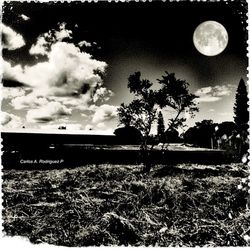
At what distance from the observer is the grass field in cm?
632

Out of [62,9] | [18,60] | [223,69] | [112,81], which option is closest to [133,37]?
[112,81]

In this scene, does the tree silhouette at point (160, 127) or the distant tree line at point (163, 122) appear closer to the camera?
the distant tree line at point (163, 122)

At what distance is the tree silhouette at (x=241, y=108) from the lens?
22.8ft

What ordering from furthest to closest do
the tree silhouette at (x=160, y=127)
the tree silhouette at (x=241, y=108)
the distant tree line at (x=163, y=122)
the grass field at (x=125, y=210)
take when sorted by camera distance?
the tree silhouette at (x=160, y=127), the distant tree line at (x=163, y=122), the tree silhouette at (x=241, y=108), the grass field at (x=125, y=210)

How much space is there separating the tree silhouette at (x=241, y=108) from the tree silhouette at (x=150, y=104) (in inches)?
55.3

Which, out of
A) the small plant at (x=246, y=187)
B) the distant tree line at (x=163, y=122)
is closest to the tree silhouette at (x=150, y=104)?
the distant tree line at (x=163, y=122)

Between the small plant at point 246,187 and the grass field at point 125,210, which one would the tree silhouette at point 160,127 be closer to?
Result: the grass field at point 125,210

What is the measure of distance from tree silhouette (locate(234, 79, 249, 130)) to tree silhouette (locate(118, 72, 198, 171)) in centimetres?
140

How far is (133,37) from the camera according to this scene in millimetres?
7867

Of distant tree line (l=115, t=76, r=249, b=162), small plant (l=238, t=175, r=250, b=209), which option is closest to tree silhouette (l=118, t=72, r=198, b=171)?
distant tree line (l=115, t=76, r=249, b=162)

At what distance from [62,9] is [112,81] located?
6.86ft

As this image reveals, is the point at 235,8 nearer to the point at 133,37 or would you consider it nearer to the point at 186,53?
the point at 186,53

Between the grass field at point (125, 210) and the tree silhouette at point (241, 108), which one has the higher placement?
the tree silhouette at point (241, 108)

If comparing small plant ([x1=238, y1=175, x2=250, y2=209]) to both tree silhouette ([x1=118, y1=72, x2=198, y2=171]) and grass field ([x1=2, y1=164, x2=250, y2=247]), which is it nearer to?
grass field ([x1=2, y1=164, x2=250, y2=247])
